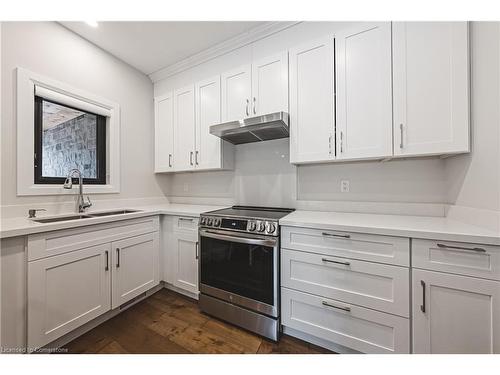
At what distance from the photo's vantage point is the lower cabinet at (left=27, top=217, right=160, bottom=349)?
4.03 feet

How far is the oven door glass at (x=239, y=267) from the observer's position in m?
1.47

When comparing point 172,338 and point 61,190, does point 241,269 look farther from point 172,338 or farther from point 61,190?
point 61,190

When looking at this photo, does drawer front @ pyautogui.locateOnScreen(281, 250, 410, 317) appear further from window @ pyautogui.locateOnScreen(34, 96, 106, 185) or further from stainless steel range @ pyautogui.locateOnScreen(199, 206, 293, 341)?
window @ pyautogui.locateOnScreen(34, 96, 106, 185)

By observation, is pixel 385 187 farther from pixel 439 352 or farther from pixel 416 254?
pixel 439 352

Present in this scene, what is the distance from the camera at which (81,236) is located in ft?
4.76

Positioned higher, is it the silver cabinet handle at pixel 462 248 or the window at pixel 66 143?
the window at pixel 66 143

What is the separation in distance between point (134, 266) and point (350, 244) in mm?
1829

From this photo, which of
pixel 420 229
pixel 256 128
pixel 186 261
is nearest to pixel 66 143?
pixel 186 261

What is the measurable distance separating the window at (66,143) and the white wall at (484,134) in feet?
10.2

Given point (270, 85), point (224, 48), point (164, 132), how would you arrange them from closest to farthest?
1. point (270, 85)
2. point (224, 48)
3. point (164, 132)

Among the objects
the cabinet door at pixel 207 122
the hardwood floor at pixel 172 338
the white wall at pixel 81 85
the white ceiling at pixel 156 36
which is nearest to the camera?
the hardwood floor at pixel 172 338

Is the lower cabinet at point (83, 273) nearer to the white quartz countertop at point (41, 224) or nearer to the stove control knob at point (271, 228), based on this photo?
the white quartz countertop at point (41, 224)

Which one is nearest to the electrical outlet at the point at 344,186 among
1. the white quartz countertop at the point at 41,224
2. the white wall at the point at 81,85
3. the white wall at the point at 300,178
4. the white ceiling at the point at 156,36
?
the white wall at the point at 300,178

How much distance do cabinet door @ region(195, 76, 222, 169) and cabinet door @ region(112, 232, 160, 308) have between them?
37.4 inches
